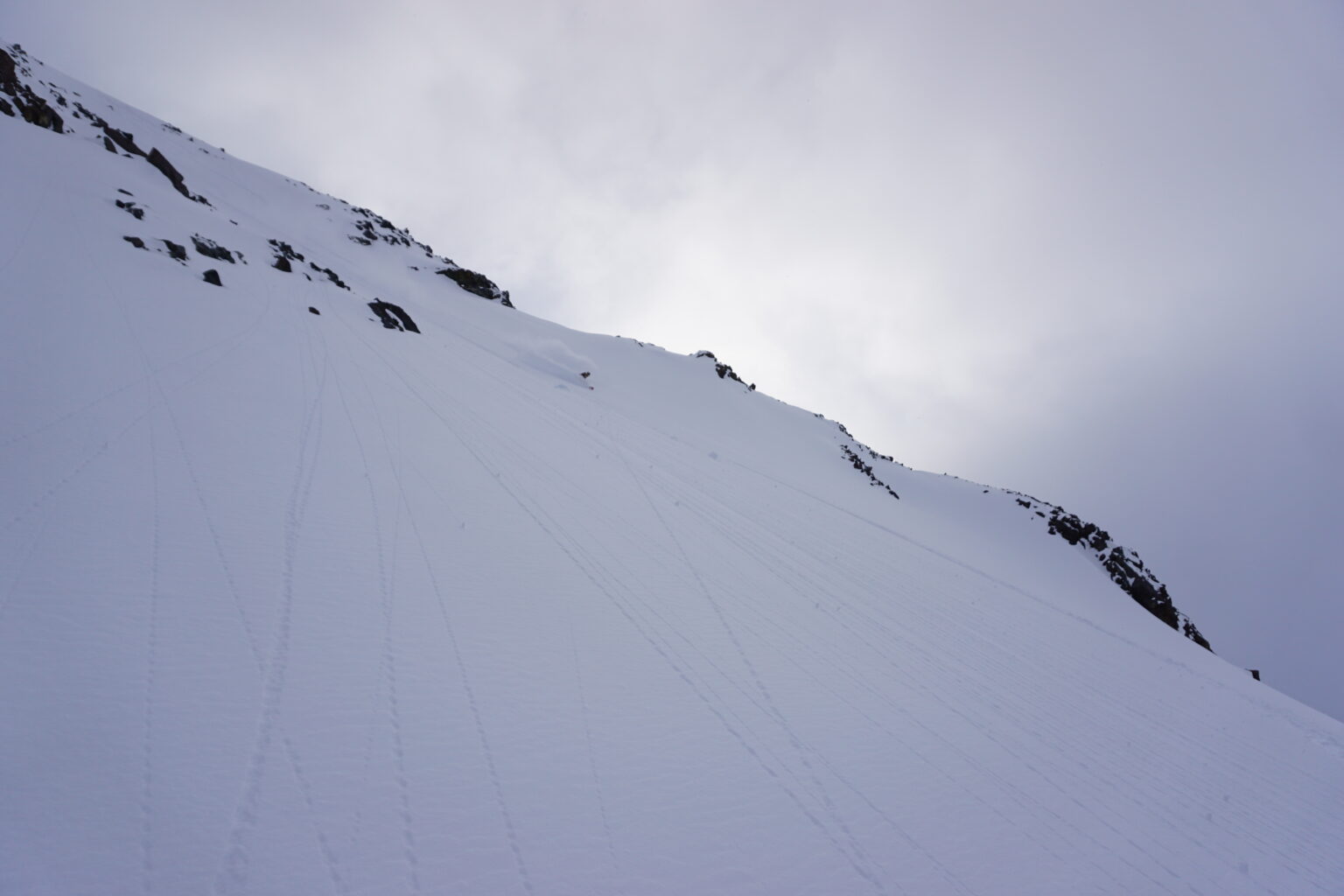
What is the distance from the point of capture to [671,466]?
54.0ft

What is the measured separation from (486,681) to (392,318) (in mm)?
23006

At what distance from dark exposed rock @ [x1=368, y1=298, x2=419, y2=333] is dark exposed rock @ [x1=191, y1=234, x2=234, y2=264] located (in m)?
5.20

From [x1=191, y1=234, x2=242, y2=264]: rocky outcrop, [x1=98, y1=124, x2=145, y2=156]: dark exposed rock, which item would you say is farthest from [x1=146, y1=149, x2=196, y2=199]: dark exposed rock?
[x1=191, y1=234, x2=242, y2=264]: rocky outcrop

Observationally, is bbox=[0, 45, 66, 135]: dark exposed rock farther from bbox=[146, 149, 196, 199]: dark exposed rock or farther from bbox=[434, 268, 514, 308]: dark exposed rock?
bbox=[434, 268, 514, 308]: dark exposed rock

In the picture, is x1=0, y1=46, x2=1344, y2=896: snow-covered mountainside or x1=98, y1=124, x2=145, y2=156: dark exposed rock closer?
x1=0, y1=46, x2=1344, y2=896: snow-covered mountainside

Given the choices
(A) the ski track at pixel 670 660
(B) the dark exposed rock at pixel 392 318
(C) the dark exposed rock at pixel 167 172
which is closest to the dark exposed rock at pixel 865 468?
(A) the ski track at pixel 670 660

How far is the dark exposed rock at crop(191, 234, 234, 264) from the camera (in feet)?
64.3

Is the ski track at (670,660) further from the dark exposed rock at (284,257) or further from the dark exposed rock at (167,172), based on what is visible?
the dark exposed rock at (167,172)

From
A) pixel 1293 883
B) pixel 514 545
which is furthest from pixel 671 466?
pixel 1293 883

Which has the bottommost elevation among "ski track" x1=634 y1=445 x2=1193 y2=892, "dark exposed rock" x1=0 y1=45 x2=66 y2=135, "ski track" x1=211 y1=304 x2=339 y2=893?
"ski track" x1=211 y1=304 x2=339 y2=893

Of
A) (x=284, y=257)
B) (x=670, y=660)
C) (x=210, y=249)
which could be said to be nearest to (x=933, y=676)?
(x=670, y=660)

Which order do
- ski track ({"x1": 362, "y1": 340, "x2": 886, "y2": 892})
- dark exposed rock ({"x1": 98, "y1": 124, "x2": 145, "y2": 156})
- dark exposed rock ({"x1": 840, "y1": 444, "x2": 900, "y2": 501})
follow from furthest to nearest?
dark exposed rock ({"x1": 98, "y1": 124, "x2": 145, "y2": 156}), dark exposed rock ({"x1": 840, "y1": 444, "x2": 900, "y2": 501}), ski track ({"x1": 362, "y1": 340, "x2": 886, "y2": 892})

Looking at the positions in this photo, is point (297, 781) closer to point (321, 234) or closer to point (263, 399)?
point (263, 399)

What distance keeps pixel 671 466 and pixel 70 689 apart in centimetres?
1367
